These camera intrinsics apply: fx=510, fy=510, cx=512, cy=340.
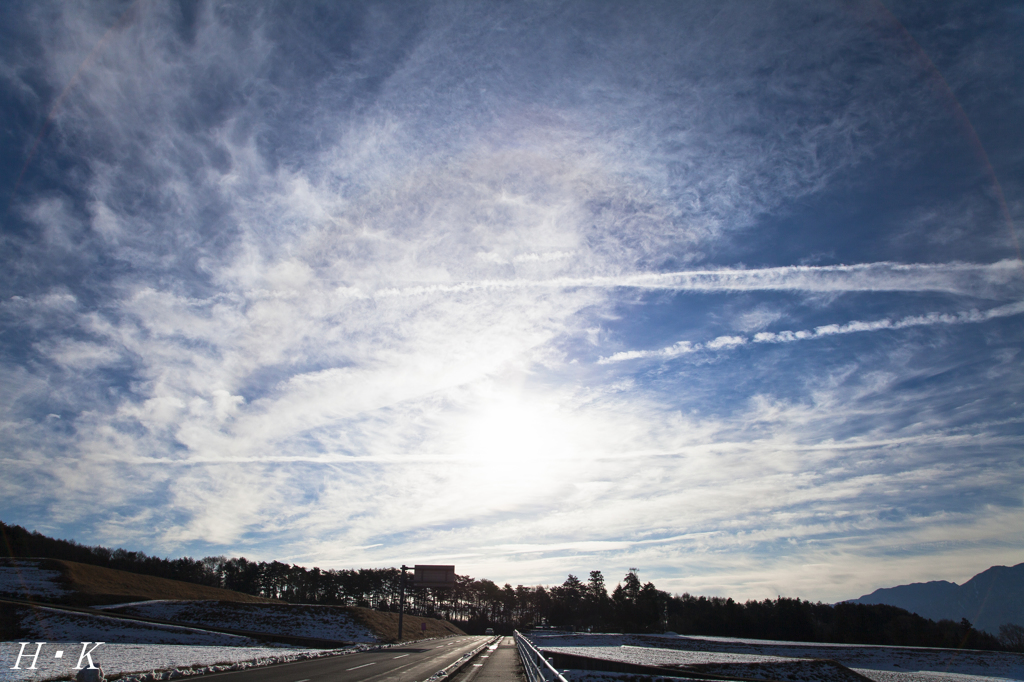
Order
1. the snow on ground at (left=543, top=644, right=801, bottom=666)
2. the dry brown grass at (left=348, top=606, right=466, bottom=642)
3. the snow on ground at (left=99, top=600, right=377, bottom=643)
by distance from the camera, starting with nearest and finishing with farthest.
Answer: the snow on ground at (left=543, top=644, right=801, bottom=666) < the snow on ground at (left=99, top=600, right=377, bottom=643) < the dry brown grass at (left=348, top=606, right=466, bottom=642)

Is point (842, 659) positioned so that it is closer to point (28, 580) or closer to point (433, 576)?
point (433, 576)

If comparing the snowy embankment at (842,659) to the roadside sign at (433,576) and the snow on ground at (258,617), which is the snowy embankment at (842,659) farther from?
the snow on ground at (258,617)

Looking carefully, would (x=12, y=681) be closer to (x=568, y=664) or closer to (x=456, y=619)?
(x=568, y=664)

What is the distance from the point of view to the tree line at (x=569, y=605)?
94938 millimetres

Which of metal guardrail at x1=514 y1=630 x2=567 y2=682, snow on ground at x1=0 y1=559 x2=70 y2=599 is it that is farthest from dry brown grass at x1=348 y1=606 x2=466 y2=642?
metal guardrail at x1=514 y1=630 x2=567 y2=682

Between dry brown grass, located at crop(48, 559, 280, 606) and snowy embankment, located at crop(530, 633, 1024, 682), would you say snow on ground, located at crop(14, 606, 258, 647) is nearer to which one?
dry brown grass, located at crop(48, 559, 280, 606)

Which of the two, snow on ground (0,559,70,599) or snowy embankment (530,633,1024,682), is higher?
snow on ground (0,559,70,599)

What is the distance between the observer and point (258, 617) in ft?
207

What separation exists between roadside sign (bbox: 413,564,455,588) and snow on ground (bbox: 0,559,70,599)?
4529cm

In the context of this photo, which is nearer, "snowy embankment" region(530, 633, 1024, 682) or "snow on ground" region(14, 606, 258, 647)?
"snowy embankment" region(530, 633, 1024, 682)

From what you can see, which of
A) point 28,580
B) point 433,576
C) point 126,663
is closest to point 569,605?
point 433,576

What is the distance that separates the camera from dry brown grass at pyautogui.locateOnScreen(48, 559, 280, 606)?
67050 mm

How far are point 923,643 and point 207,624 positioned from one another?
112m

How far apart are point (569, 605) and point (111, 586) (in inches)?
4815
